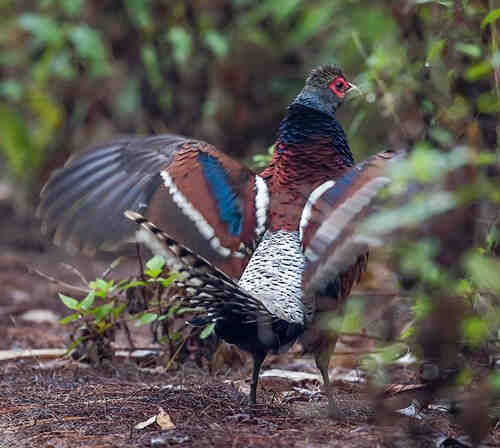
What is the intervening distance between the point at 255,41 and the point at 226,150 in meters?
1.22

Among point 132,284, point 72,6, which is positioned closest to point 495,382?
point 132,284

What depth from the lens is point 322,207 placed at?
3805mm

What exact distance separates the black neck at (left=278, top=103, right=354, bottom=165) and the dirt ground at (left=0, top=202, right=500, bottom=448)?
4.03ft

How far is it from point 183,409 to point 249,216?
990 mm

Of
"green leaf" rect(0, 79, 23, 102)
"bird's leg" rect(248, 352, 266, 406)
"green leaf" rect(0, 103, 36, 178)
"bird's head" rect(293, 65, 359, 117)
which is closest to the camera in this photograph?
"bird's leg" rect(248, 352, 266, 406)

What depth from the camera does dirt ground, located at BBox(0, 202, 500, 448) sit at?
3.13 metres

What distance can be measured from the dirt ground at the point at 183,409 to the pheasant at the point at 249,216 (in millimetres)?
246

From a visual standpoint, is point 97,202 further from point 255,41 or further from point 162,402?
point 255,41

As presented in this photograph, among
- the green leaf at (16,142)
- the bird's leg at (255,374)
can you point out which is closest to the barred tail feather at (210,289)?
the bird's leg at (255,374)

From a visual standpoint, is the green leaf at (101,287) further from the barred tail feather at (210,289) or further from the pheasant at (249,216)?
the barred tail feather at (210,289)

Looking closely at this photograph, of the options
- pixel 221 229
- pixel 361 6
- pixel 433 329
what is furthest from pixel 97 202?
pixel 361 6

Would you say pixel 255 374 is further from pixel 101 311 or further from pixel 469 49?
pixel 469 49

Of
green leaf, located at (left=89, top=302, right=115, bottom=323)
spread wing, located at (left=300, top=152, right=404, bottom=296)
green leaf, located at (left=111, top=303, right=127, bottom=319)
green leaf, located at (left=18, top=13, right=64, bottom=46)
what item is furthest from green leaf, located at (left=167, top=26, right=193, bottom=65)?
spread wing, located at (left=300, top=152, right=404, bottom=296)

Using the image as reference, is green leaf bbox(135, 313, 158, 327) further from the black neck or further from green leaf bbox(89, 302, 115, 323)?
the black neck
